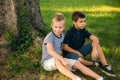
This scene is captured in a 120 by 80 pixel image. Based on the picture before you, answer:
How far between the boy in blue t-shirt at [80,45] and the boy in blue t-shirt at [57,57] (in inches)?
11.5

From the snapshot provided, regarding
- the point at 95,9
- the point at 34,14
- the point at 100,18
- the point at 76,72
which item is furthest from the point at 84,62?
the point at 95,9

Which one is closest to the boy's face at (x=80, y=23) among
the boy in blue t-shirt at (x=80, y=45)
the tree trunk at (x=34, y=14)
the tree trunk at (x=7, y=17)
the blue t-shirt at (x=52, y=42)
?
the boy in blue t-shirt at (x=80, y=45)

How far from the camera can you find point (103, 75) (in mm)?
6945

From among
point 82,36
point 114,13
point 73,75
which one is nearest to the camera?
point 73,75

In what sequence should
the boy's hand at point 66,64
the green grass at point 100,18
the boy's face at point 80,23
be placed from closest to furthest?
1. the boy's hand at point 66,64
2. the boy's face at point 80,23
3. the green grass at point 100,18

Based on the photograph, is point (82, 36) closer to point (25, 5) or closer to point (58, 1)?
point (25, 5)

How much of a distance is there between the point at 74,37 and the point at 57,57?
877 mm

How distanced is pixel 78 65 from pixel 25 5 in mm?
1808

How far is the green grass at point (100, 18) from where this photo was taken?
8.10 meters

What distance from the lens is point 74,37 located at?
23.1 feet

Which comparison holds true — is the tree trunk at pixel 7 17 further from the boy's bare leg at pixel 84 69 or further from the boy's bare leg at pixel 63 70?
the boy's bare leg at pixel 84 69

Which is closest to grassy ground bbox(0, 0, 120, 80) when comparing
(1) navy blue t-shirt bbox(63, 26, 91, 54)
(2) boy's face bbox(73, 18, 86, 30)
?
(1) navy blue t-shirt bbox(63, 26, 91, 54)

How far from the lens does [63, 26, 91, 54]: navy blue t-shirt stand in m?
7.00

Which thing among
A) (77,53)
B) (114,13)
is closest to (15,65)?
(77,53)
